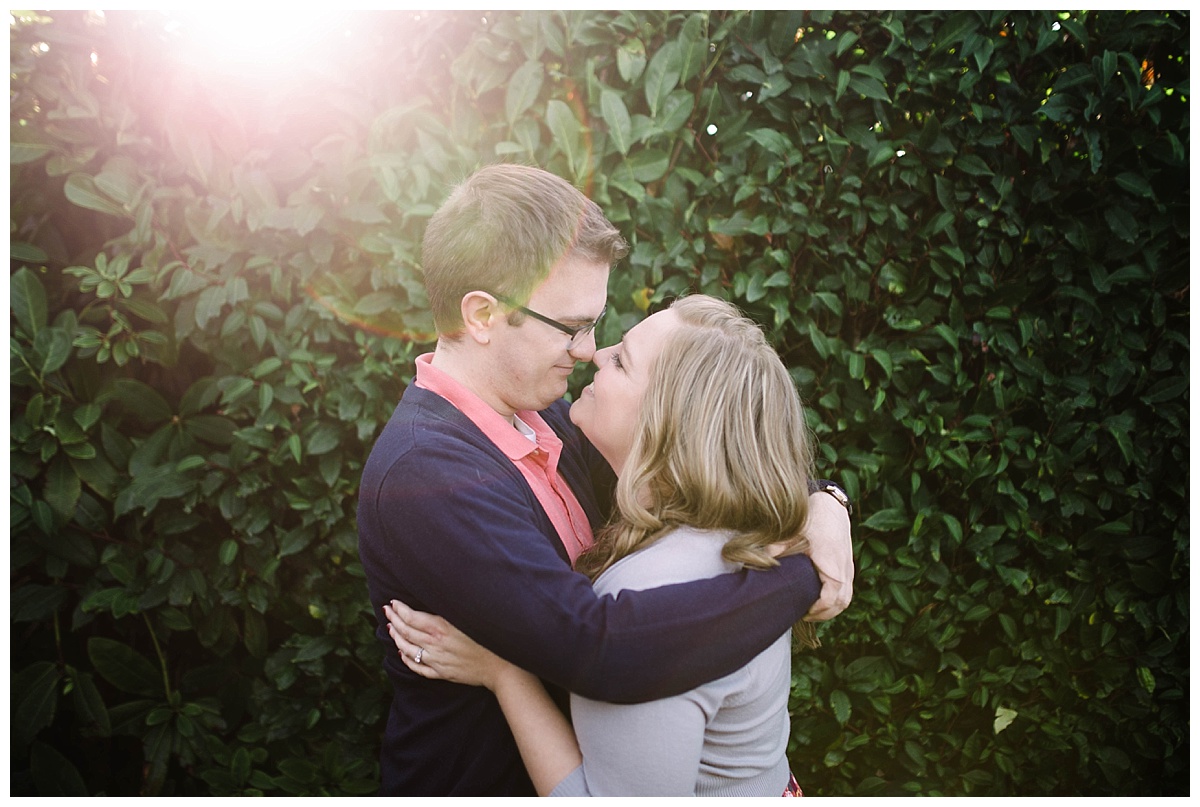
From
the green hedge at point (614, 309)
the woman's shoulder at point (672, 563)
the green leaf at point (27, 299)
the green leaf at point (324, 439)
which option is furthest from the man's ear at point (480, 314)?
the green leaf at point (27, 299)

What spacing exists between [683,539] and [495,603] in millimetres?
435

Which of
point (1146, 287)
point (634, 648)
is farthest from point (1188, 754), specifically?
point (634, 648)

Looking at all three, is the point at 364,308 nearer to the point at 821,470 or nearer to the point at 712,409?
the point at 712,409

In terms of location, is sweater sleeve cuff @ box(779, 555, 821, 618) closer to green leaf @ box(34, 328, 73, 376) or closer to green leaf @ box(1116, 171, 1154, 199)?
green leaf @ box(1116, 171, 1154, 199)

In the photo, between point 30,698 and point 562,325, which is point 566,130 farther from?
point 30,698

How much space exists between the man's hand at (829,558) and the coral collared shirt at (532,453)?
1.78 feet

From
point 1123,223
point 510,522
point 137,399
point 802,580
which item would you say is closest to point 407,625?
point 510,522

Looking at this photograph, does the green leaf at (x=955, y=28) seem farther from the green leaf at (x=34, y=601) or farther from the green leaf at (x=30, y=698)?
the green leaf at (x=30, y=698)

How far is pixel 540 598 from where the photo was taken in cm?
138

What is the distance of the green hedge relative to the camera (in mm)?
2572

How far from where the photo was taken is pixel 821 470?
2754mm

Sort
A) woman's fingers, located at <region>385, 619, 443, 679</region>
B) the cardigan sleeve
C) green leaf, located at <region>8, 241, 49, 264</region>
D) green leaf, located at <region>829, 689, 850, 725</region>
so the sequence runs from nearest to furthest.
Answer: the cardigan sleeve, woman's fingers, located at <region>385, 619, 443, 679</region>, green leaf, located at <region>8, 241, 49, 264</region>, green leaf, located at <region>829, 689, 850, 725</region>

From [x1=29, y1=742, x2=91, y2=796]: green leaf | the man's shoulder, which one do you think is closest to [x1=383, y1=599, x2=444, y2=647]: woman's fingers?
the man's shoulder

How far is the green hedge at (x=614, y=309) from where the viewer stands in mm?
2572
